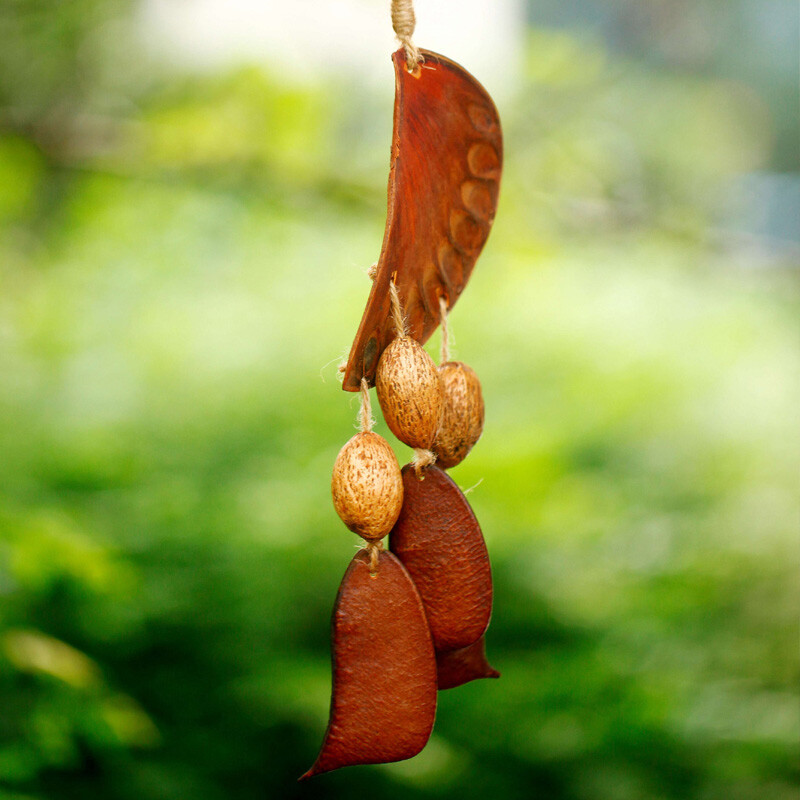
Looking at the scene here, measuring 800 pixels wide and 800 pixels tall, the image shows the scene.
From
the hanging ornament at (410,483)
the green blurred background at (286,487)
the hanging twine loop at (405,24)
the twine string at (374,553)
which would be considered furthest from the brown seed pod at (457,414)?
the green blurred background at (286,487)

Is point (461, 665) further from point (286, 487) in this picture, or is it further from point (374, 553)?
point (286, 487)

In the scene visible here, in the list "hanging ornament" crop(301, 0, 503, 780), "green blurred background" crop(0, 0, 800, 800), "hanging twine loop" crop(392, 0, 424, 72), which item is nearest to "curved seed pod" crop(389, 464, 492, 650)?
"hanging ornament" crop(301, 0, 503, 780)

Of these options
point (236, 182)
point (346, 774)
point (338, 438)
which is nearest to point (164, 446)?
point (338, 438)

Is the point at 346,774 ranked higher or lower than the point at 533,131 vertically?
lower

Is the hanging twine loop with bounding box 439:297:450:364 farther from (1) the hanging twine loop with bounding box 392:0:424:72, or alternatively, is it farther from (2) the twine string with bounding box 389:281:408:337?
(1) the hanging twine loop with bounding box 392:0:424:72

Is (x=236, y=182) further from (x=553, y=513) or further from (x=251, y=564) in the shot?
(x=553, y=513)

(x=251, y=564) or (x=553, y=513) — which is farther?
(x=553, y=513)
